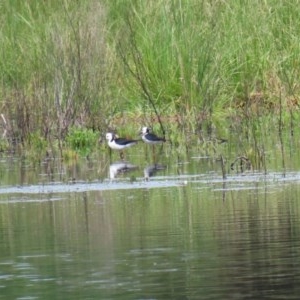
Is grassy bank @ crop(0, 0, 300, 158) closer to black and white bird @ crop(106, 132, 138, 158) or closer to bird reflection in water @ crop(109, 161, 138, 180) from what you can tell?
black and white bird @ crop(106, 132, 138, 158)

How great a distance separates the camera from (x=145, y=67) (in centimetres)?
2166

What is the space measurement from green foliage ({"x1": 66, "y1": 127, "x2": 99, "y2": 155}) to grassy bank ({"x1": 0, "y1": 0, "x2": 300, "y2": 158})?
6cm

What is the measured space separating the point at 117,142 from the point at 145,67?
380 cm

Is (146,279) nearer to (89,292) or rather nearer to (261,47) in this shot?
(89,292)

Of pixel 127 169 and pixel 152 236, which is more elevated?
pixel 127 169

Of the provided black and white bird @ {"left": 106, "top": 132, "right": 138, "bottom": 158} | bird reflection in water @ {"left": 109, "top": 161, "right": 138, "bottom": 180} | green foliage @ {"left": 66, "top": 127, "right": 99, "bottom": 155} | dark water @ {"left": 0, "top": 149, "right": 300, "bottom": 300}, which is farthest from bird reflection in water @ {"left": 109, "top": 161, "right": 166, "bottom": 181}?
green foliage @ {"left": 66, "top": 127, "right": 99, "bottom": 155}

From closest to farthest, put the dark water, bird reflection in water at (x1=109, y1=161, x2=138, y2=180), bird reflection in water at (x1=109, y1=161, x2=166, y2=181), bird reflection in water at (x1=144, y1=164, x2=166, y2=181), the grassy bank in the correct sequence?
the dark water → bird reflection in water at (x1=144, y1=164, x2=166, y2=181) → bird reflection in water at (x1=109, y1=161, x2=166, y2=181) → bird reflection in water at (x1=109, y1=161, x2=138, y2=180) → the grassy bank

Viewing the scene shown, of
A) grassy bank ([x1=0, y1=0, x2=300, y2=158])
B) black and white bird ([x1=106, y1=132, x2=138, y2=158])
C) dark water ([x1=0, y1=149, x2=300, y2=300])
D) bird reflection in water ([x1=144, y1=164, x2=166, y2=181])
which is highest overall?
grassy bank ([x1=0, y1=0, x2=300, y2=158])

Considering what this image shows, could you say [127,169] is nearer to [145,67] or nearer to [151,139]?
[151,139]

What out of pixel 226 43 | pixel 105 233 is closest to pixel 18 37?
pixel 226 43

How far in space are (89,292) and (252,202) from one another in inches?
156

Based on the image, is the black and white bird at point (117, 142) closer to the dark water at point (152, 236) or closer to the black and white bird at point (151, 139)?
the black and white bird at point (151, 139)

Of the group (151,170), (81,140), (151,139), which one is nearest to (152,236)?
(151,170)

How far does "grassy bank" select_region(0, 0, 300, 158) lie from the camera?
1894 cm
